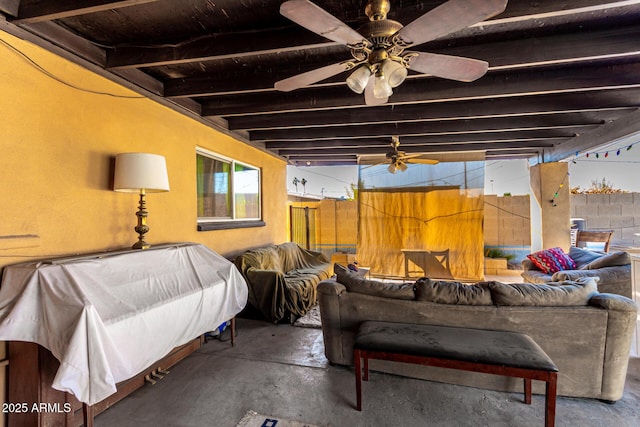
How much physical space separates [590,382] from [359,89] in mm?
2454

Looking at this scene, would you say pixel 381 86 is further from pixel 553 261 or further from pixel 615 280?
pixel 553 261

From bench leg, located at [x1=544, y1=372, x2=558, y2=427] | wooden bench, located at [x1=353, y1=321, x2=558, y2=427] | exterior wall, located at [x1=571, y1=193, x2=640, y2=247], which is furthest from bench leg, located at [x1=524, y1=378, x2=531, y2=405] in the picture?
exterior wall, located at [x1=571, y1=193, x2=640, y2=247]

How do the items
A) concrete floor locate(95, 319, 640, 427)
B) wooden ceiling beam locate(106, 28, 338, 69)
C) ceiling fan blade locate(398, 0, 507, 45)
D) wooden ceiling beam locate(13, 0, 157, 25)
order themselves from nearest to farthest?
ceiling fan blade locate(398, 0, 507, 45), wooden ceiling beam locate(13, 0, 157, 25), concrete floor locate(95, 319, 640, 427), wooden ceiling beam locate(106, 28, 338, 69)

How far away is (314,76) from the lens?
72.5 inches

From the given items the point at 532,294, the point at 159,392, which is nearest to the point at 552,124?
the point at 532,294

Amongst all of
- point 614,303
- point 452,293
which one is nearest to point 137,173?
point 452,293

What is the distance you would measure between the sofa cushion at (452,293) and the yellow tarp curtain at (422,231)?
3.05 metres

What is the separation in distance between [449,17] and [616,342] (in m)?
2.26

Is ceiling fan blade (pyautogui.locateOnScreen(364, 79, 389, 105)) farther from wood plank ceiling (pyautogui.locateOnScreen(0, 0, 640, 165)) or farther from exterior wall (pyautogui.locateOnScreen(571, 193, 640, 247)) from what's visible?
exterior wall (pyautogui.locateOnScreen(571, 193, 640, 247))

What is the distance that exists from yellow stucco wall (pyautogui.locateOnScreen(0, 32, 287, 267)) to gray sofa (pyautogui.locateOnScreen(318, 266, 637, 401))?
6.75ft

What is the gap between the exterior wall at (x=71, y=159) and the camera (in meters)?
1.68

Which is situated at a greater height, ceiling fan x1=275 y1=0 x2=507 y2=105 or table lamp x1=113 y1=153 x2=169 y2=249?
ceiling fan x1=275 y1=0 x2=507 y2=105

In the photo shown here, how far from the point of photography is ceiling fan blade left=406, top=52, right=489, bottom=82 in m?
1.58

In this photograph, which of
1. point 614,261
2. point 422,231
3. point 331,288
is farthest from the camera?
point 422,231
